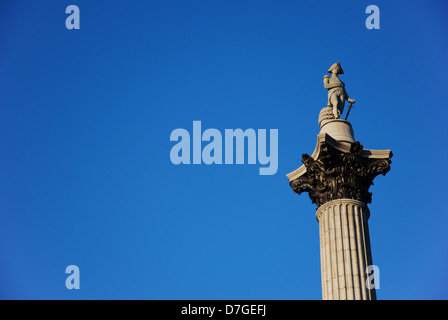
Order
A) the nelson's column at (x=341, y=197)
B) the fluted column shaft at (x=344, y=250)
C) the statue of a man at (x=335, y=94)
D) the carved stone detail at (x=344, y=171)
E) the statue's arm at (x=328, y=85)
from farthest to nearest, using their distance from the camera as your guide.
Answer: the statue's arm at (x=328, y=85) < the statue of a man at (x=335, y=94) < the carved stone detail at (x=344, y=171) < the nelson's column at (x=341, y=197) < the fluted column shaft at (x=344, y=250)

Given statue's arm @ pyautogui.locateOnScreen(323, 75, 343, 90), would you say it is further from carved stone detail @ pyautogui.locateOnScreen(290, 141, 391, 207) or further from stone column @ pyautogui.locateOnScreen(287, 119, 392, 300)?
carved stone detail @ pyautogui.locateOnScreen(290, 141, 391, 207)

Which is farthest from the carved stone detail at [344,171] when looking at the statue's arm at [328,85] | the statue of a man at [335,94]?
the statue's arm at [328,85]

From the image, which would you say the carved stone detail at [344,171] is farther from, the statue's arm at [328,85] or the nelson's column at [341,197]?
the statue's arm at [328,85]

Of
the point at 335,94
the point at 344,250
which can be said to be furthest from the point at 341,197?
the point at 335,94

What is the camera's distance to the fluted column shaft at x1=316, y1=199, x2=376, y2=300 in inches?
1260

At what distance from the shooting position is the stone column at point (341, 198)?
32.4m

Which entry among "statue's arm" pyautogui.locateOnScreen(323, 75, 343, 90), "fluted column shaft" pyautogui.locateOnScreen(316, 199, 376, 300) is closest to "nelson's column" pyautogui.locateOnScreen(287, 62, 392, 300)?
"fluted column shaft" pyautogui.locateOnScreen(316, 199, 376, 300)

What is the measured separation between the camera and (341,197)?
34.3 meters

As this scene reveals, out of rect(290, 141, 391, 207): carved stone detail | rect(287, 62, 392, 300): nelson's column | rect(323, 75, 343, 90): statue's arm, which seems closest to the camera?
rect(287, 62, 392, 300): nelson's column

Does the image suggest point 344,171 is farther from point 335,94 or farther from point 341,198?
point 335,94
